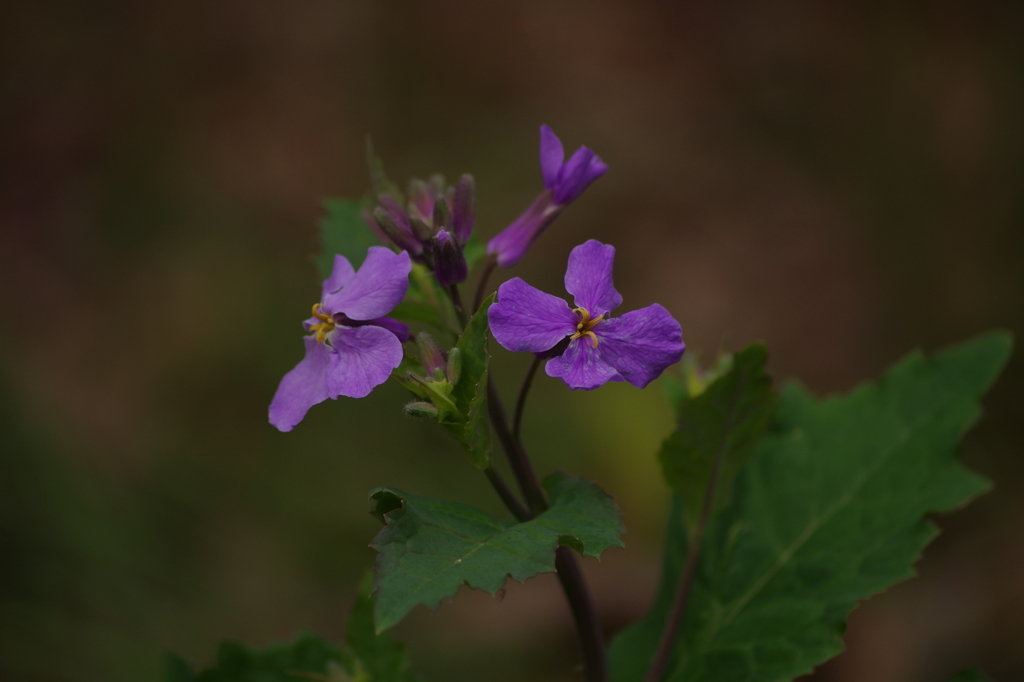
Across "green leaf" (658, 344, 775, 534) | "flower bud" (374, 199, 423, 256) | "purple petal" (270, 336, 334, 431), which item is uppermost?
"flower bud" (374, 199, 423, 256)

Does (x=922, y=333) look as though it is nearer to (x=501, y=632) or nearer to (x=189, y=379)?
(x=501, y=632)

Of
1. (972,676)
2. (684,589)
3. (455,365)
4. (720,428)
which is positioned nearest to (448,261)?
(455,365)

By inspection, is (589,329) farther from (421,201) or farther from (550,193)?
(421,201)

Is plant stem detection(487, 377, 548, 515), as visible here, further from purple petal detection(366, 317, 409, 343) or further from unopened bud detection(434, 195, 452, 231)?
unopened bud detection(434, 195, 452, 231)

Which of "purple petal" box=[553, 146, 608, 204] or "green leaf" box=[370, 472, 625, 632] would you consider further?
"purple petal" box=[553, 146, 608, 204]

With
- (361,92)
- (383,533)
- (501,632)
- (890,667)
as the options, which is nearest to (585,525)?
(383,533)

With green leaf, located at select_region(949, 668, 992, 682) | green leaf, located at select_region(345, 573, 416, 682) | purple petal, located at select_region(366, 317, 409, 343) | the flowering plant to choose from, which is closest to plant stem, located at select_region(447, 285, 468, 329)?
the flowering plant
